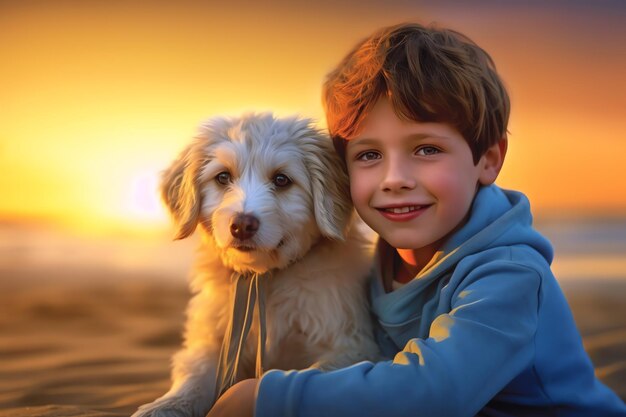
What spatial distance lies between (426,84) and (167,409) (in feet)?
5.07

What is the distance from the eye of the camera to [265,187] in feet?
9.23

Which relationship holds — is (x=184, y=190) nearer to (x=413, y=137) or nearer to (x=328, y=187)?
(x=328, y=187)

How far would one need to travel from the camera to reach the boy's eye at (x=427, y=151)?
8.79 ft

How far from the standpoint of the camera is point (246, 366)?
3.02 m

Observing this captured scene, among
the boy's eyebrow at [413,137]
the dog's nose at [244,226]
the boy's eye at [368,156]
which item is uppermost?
the boy's eyebrow at [413,137]

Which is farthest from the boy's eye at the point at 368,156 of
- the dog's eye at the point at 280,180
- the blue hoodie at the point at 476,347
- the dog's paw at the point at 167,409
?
the dog's paw at the point at 167,409

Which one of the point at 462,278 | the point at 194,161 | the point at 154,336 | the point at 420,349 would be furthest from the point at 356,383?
the point at 154,336

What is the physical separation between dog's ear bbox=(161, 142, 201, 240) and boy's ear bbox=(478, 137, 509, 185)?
1136mm

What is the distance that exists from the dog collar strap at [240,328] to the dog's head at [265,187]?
0.27 ft

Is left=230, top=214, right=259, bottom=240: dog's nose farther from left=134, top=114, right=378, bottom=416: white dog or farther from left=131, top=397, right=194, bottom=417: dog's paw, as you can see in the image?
left=131, top=397, right=194, bottom=417: dog's paw

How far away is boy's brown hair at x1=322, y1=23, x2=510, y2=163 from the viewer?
8.69ft

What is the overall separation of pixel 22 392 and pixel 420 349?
281cm

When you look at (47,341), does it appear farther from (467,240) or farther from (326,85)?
(467,240)

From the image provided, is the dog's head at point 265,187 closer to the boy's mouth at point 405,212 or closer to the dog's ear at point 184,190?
the dog's ear at point 184,190
